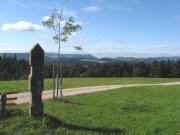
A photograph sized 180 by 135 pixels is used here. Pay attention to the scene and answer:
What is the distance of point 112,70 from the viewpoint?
6694 cm

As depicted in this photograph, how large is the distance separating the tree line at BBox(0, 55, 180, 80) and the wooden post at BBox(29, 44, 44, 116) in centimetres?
5129

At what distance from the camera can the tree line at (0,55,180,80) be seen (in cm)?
5853

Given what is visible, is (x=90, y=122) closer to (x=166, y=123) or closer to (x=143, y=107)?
(x=166, y=123)

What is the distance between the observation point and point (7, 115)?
6.64m

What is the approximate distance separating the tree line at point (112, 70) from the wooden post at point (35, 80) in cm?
5129

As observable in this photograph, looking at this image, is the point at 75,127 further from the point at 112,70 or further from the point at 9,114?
the point at 112,70

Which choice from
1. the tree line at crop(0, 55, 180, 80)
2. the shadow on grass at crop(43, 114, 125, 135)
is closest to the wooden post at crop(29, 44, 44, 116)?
the shadow on grass at crop(43, 114, 125, 135)

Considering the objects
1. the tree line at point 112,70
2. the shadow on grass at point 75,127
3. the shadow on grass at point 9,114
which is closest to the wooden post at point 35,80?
the shadow on grass at point 75,127

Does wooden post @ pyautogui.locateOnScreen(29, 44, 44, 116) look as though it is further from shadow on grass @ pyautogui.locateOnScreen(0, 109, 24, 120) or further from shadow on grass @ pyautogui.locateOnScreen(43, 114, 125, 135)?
shadow on grass @ pyautogui.locateOnScreen(0, 109, 24, 120)

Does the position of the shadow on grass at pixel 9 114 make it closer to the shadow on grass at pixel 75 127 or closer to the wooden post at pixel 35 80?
the wooden post at pixel 35 80

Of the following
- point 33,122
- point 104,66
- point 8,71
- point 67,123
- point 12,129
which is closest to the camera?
point 12,129

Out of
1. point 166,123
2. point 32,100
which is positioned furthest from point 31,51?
point 166,123

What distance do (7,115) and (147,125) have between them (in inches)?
207

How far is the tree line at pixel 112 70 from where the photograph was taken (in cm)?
5853
